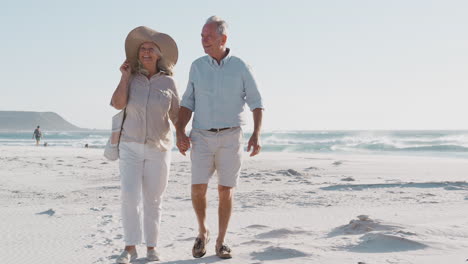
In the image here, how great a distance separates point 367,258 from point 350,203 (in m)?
3.28

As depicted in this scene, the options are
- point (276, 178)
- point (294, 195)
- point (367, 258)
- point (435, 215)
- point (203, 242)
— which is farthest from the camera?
point (276, 178)

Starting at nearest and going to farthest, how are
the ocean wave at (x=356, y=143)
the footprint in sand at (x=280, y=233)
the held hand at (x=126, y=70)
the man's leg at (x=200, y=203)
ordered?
1. the held hand at (x=126, y=70)
2. the man's leg at (x=200, y=203)
3. the footprint in sand at (x=280, y=233)
4. the ocean wave at (x=356, y=143)

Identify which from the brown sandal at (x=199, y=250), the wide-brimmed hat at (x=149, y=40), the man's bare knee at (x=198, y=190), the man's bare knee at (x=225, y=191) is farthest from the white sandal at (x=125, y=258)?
the wide-brimmed hat at (x=149, y=40)

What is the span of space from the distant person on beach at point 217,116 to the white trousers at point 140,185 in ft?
0.82

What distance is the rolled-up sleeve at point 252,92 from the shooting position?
383 cm

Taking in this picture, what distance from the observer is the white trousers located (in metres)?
3.64

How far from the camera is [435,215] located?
18.4ft

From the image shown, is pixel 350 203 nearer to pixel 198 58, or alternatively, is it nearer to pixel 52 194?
pixel 198 58

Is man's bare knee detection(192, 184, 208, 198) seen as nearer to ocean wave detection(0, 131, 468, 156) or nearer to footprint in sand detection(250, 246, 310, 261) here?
footprint in sand detection(250, 246, 310, 261)

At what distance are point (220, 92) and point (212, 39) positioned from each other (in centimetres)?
43

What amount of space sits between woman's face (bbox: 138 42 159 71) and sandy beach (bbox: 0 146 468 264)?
1.52 meters

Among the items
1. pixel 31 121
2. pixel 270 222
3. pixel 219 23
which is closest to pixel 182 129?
pixel 219 23

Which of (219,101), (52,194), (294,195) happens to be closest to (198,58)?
(219,101)

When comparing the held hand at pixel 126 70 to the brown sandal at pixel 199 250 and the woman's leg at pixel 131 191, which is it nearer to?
the woman's leg at pixel 131 191
